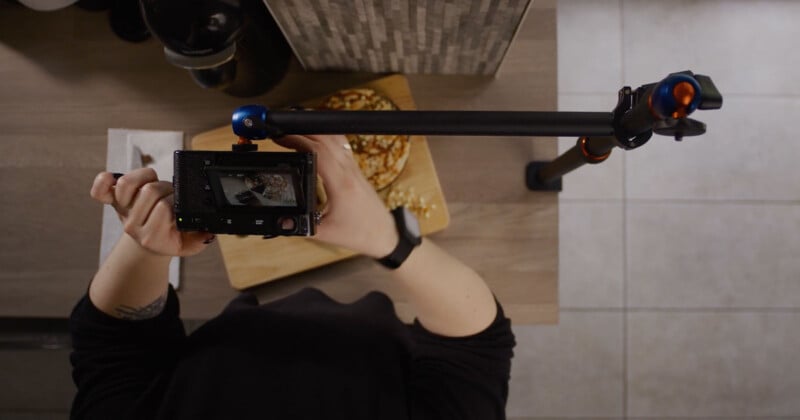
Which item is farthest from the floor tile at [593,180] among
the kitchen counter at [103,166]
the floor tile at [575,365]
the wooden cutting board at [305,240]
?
the wooden cutting board at [305,240]

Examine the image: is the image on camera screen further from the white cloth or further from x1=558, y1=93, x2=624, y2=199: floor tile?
x1=558, y1=93, x2=624, y2=199: floor tile

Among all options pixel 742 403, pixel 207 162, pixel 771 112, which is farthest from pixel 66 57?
pixel 742 403

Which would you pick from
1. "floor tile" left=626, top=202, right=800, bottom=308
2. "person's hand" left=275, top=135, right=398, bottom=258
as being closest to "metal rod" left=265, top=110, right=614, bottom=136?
"person's hand" left=275, top=135, right=398, bottom=258

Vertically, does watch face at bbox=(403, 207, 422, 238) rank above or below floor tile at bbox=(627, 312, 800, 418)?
above

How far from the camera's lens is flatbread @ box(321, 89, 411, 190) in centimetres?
96

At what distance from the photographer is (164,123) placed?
1.03 m

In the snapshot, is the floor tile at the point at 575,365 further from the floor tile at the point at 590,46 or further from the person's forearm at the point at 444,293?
the person's forearm at the point at 444,293

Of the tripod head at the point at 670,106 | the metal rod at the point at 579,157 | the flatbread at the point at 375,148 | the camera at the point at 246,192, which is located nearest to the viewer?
the tripod head at the point at 670,106

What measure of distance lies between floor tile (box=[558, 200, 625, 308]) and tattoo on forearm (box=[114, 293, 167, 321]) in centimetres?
135

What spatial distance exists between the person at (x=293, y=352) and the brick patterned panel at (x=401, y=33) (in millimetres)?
245

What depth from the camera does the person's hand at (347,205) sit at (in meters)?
0.59

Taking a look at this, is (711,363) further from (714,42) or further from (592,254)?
(714,42)

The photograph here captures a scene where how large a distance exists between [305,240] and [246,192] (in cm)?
50

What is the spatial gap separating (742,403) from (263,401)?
181cm
